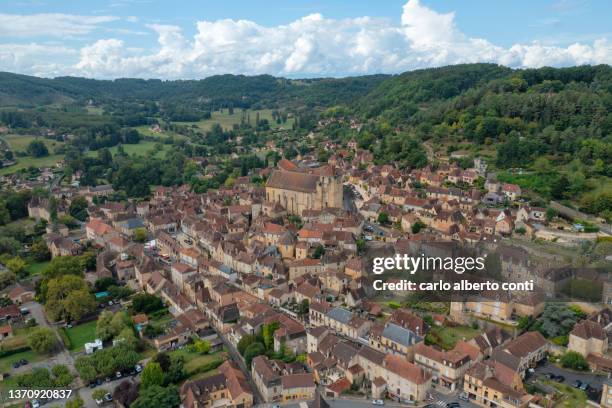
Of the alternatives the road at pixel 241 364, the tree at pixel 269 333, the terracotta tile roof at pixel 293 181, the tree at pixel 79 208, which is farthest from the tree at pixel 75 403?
the tree at pixel 79 208

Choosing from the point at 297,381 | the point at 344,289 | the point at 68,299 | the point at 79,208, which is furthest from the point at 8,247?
A: the point at 297,381

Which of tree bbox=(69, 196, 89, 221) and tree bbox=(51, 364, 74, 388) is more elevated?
tree bbox=(69, 196, 89, 221)

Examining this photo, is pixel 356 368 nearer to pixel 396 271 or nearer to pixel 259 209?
pixel 396 271

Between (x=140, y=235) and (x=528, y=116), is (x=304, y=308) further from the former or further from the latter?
(x=528, y=116)

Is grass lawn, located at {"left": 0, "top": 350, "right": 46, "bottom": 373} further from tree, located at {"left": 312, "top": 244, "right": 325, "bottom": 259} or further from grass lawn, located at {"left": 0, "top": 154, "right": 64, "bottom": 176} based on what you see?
grass lawn, located at {"left": 0, "top": 154, "right": 64, "bottom": 176}

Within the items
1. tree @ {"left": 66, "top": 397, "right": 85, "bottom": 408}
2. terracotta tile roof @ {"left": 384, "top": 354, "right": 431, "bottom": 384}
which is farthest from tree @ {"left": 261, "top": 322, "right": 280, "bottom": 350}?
tree @ {"left": 66, "top": 397, "right": 85, "bottom": 408}

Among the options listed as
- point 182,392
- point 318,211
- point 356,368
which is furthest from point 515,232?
point 182,392

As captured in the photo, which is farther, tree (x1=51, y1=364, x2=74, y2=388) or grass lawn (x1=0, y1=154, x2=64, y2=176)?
grass lawn (x1=0, y1=154, x2=64, y2=176)

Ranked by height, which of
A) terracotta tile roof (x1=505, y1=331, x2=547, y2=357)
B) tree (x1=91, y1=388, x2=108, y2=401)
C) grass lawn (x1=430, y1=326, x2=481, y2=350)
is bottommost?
tree (x1=91, y1=388, x2=108, y2=401)
